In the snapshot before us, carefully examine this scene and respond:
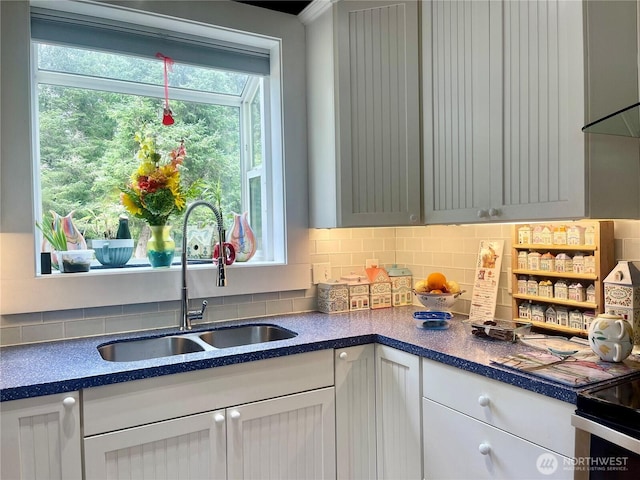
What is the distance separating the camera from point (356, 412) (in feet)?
6.34

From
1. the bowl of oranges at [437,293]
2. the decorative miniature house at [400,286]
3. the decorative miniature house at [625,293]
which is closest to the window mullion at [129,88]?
the decorative miniature house at [400,286]

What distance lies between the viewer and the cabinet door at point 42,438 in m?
1.34

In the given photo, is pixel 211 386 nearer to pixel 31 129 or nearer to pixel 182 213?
pixel 182 213

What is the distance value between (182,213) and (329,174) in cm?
75

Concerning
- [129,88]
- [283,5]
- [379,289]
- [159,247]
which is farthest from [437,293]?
[129,88]

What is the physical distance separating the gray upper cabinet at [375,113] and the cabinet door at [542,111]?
48cm

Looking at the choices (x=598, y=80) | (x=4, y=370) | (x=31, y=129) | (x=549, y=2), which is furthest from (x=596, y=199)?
(x=31, y=129)

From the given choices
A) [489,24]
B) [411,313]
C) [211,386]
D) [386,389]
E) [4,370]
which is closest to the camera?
[4,370]

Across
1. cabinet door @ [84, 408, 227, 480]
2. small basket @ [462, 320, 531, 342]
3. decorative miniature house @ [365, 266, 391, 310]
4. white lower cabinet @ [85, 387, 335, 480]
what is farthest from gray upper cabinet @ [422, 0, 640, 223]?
cabinet door @ [84, 408, 227, 480]

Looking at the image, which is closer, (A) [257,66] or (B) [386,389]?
(B) [386,389]

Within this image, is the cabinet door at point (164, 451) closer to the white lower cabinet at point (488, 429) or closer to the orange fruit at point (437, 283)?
the white lower cabinet at point (488, 429)

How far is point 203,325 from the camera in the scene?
2.17 meters

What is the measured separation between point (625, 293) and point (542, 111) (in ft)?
2.25

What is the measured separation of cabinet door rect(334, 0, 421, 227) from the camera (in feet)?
7.05
